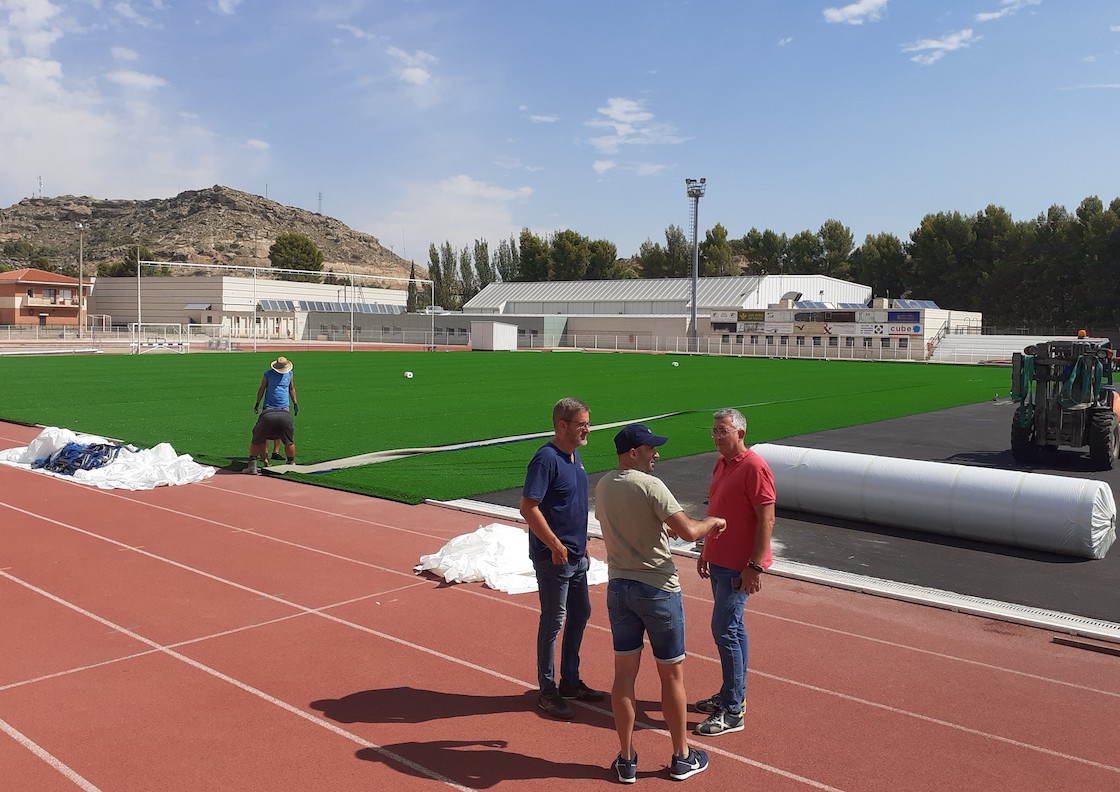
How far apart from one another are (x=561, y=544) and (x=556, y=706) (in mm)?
1078

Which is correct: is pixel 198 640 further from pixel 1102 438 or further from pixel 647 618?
pixel 1102 438

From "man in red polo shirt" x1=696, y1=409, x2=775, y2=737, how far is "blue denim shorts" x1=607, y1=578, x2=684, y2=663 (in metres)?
0.76

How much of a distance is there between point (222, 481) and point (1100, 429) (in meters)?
15.7

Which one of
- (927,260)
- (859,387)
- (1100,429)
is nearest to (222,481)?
(1100,429)

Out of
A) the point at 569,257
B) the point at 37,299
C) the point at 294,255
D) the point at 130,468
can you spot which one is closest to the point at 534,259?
the point at 569,257

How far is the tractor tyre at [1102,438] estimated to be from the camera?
16.9 metres

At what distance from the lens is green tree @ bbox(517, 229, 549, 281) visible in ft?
397

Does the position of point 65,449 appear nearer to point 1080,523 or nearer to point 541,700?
point 541,700

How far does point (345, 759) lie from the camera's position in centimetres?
532

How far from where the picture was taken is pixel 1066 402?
17.3 meters

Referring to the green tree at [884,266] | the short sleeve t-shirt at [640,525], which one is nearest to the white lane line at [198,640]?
the short sleeve t-shirt at [640,525]

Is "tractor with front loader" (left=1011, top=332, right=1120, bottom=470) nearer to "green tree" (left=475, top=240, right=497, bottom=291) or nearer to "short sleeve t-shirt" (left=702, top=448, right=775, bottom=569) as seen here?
"short sleeve t-shirt" (left=702, top=448, right=775, bottom=569)

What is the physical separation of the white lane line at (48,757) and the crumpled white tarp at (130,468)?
26.5ft

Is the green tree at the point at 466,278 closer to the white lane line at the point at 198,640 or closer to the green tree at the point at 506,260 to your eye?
the green tree at the point at 506,260
